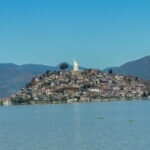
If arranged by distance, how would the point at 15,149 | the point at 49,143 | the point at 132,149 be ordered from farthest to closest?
the point at 49,143
the point at 15,149
the point at 132,149

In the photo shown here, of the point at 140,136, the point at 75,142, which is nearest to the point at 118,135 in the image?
the point at 140,136

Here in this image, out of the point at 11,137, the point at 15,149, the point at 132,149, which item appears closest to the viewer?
the point at 132,149

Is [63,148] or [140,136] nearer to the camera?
[63,148]

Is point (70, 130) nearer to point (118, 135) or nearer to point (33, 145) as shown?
point (118, 135)

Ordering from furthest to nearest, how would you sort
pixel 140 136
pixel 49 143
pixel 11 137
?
pixel 11 137
pixel 140 136
pixel 49 143

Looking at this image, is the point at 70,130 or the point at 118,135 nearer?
the point at 118,135

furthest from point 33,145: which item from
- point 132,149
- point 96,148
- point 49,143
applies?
point 132,149

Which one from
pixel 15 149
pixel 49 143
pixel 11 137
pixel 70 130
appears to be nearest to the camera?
pixel 15 149

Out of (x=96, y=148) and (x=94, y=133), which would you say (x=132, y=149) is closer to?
(x=96, y=148)

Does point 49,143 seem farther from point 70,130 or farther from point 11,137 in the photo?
point 70,130
